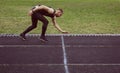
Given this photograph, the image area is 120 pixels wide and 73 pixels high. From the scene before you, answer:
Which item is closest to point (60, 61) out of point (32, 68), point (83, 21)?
point (32, 68)

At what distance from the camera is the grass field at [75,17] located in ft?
60.6

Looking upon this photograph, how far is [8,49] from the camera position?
1395 cm

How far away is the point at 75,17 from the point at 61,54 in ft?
29.9

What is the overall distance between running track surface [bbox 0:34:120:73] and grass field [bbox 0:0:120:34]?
1.92 m

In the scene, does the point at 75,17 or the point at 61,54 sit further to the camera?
the point at 75,17

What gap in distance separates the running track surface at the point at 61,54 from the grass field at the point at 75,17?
1.92 m

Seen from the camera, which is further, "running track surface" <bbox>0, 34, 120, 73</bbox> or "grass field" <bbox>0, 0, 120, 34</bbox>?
"grass field" <bbox>0, 0, 120, 34</bbox>

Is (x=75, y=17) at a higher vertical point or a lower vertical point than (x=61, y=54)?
lower

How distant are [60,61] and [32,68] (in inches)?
47.8

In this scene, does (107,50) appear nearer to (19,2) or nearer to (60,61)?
(60,61)

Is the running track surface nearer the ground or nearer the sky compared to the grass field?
nearer the sky

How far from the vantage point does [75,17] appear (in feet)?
73.0

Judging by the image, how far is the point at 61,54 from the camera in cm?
1333

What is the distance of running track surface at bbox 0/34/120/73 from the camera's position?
37.8ft
